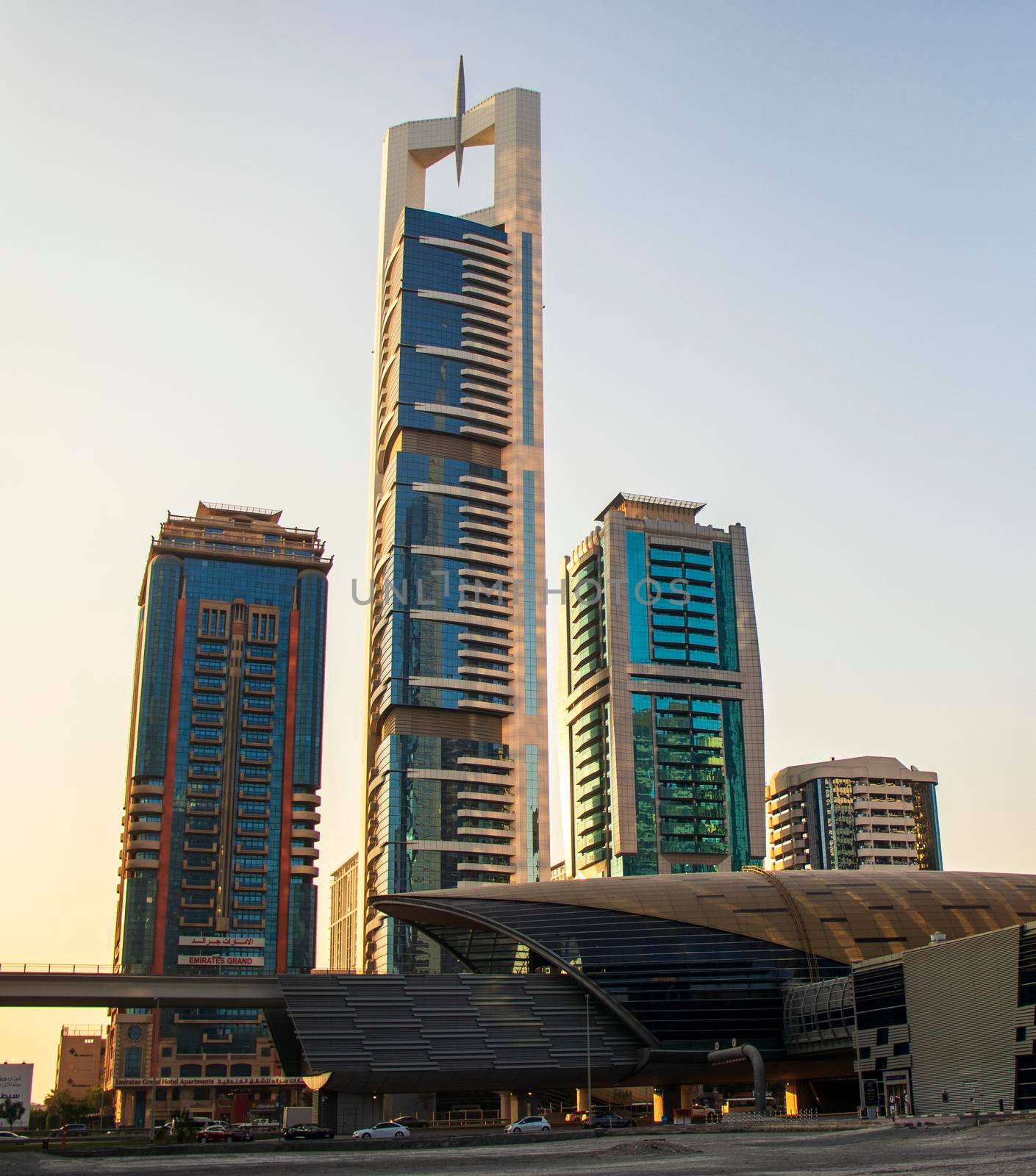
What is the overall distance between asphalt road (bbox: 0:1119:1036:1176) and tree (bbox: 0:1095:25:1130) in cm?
1608

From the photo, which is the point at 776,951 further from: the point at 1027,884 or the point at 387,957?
the point at 387,957

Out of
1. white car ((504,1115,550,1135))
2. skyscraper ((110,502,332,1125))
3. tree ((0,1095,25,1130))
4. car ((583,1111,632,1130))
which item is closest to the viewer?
white car ((504,1115,550,1135))

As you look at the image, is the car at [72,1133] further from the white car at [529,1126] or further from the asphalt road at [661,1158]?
the white car at [529,1126]

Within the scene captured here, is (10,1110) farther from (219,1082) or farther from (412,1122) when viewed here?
(219,1082)

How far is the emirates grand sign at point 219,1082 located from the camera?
556 feet

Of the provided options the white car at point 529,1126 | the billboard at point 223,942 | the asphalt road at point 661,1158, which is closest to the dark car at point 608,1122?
the white car at point 529,1126

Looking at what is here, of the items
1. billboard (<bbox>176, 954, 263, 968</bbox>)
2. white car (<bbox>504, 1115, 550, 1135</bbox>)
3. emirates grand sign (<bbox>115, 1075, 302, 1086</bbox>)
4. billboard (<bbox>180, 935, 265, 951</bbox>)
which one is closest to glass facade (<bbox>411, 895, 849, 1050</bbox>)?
white car (<bbox>504, 1115, 550, 1135</bbox>)

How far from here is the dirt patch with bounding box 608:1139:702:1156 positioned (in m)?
52.7

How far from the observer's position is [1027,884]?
12231 centimetres

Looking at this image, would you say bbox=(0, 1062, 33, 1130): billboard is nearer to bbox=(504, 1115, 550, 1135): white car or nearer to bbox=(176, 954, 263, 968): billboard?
bbox=(504, 1115, 550, 1135): white car

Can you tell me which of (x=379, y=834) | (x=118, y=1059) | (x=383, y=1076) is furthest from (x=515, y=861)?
(x=383, y=1076)

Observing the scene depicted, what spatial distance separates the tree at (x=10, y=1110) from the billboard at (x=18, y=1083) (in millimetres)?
95

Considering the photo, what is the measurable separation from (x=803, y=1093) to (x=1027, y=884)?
2891 centimetres

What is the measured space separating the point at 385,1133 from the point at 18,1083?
23368mm
